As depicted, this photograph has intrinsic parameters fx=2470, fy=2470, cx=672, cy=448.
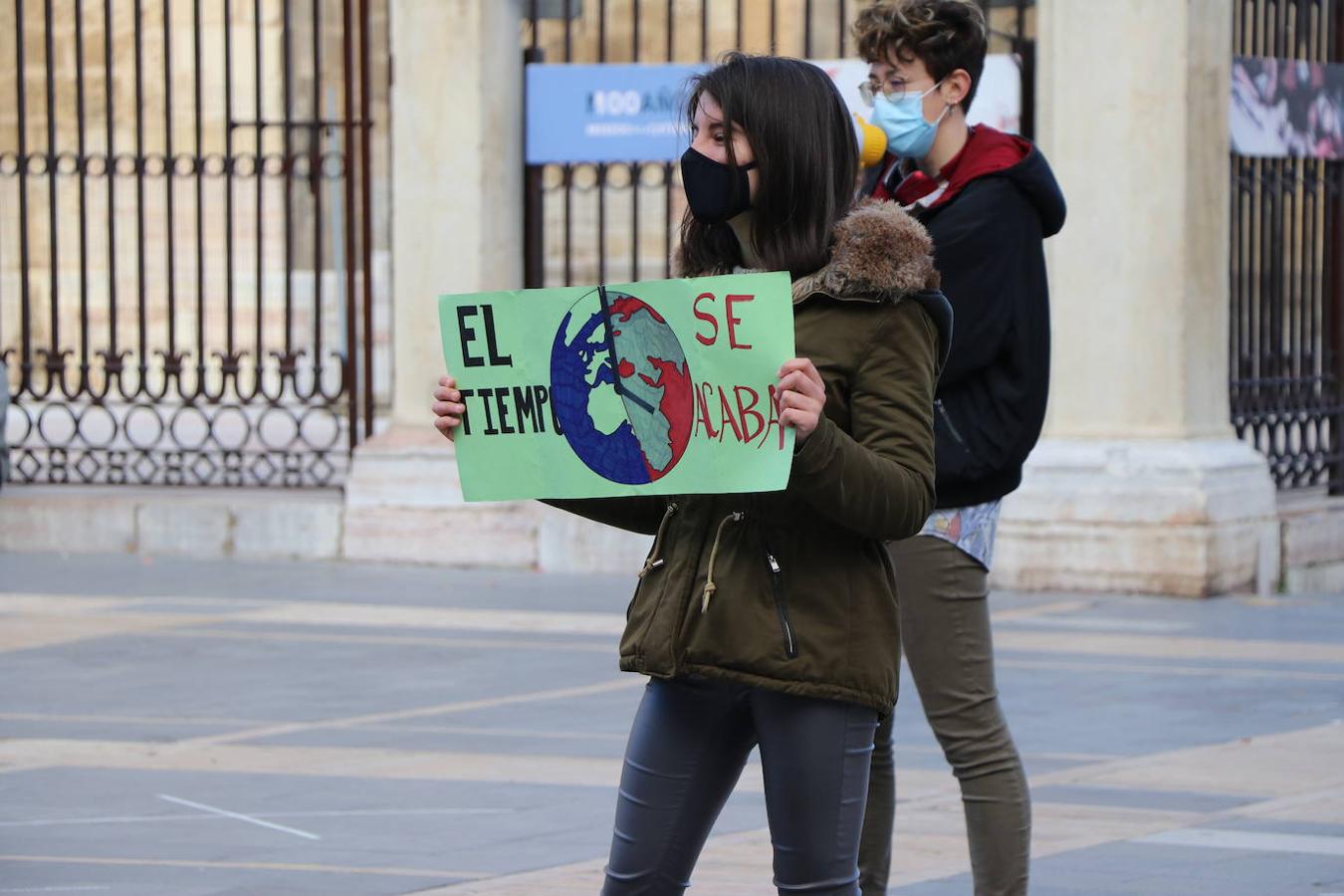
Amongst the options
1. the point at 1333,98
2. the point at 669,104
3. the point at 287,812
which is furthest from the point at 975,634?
the point at 1333,98

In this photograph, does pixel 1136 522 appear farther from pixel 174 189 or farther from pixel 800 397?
pixel 174 189

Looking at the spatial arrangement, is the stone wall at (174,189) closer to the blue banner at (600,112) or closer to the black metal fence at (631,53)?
the black metal fence at (631,53)

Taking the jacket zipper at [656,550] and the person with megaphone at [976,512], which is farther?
the person with megaphone at [976,512]

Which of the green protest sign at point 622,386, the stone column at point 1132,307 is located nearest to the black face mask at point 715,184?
the green protest sign at point 622,386

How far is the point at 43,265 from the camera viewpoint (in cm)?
2038

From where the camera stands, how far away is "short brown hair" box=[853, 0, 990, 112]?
15.3ft

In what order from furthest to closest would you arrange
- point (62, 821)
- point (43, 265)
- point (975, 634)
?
point (43, 265) → point (62, 821) → point (975, 634)

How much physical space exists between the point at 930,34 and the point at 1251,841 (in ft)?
7.54

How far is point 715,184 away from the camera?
3410 mm

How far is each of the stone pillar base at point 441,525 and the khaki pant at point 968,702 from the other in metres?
7.30

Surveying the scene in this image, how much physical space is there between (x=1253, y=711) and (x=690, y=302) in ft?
16.7

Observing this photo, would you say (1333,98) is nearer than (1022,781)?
No

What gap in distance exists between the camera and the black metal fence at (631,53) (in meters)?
12.2

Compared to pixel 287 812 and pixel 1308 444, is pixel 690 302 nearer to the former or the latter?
pixel 287 812
